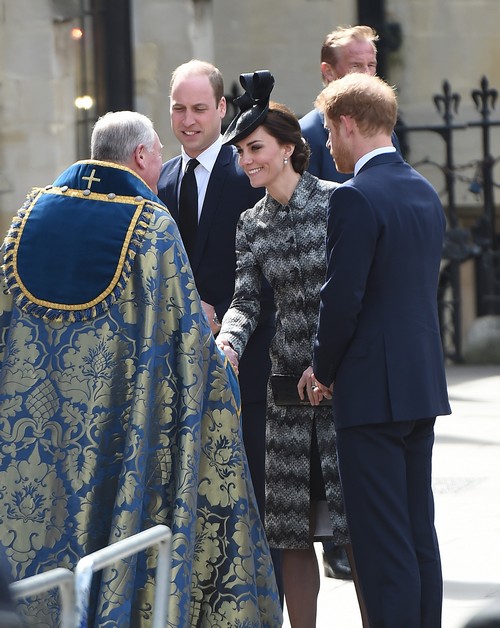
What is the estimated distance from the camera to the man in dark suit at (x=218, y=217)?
17.2 feet

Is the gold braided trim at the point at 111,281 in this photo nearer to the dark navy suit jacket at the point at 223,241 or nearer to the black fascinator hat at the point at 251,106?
the black fascinator hat at the point at 251,106

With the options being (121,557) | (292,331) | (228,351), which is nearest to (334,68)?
(292,331)

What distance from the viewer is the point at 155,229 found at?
445 cm

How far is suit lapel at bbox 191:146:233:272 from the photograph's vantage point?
536cm

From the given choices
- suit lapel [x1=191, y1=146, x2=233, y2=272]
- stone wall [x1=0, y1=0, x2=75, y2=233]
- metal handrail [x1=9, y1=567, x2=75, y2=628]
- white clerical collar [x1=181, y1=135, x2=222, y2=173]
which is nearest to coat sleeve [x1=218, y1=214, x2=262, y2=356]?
suit lapel [x1=191, y1=146, x2=233, y2=272]

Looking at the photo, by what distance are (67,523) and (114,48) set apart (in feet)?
29.5

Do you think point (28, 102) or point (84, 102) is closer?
point (28, 102)

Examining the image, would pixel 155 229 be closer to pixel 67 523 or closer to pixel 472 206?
pixel 67 523

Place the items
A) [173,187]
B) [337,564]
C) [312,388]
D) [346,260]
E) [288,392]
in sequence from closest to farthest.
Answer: [346,260], [312,388], [288,392], [173,187], [337,564]

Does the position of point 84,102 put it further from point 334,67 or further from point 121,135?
point 121,135

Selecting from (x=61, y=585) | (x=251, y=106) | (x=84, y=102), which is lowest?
(x=61, y=585)

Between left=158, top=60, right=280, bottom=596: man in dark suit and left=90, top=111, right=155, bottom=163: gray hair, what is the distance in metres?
0.86

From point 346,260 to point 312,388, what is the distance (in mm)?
560

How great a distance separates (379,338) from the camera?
14.5 feet
